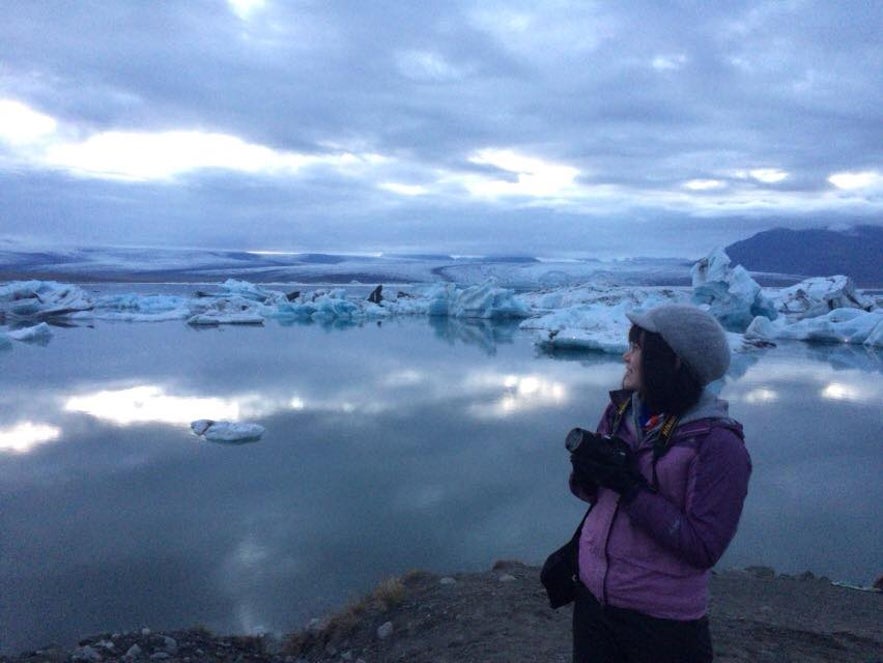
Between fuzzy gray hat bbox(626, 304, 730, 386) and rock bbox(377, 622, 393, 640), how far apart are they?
1992 millimetres

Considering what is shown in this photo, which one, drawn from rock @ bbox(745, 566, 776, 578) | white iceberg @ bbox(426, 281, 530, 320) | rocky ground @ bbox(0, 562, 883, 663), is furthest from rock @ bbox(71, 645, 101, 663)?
white iceberg @ bbox(426, 281, 530, 320)

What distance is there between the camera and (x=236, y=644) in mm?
2988

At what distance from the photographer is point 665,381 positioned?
4.32 ft

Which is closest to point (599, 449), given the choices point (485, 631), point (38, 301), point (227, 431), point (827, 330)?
point (485, 631)

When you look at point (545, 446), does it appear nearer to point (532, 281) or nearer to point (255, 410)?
point (255, 410)

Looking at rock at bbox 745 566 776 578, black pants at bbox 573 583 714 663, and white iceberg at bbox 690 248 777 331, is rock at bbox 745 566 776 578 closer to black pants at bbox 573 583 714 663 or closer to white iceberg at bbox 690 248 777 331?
black pants at bbox 573 583 714 663

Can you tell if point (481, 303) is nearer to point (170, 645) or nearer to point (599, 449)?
point (170, 645)

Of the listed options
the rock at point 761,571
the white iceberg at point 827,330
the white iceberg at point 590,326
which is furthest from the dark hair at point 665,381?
the white iceberg at point 827,330

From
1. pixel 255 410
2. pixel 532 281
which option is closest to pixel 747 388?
pixel 255 410

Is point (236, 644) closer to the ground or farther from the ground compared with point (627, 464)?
closer to the ground

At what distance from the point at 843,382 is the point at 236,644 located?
1063cm

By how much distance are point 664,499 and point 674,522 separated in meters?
0.04

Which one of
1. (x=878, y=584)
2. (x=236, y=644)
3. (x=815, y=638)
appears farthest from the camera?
(x=878, y=584)

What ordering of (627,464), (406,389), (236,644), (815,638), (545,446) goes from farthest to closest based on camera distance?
(406,389) < (545,446) < (236,644) < (815,638) < (627,464)
